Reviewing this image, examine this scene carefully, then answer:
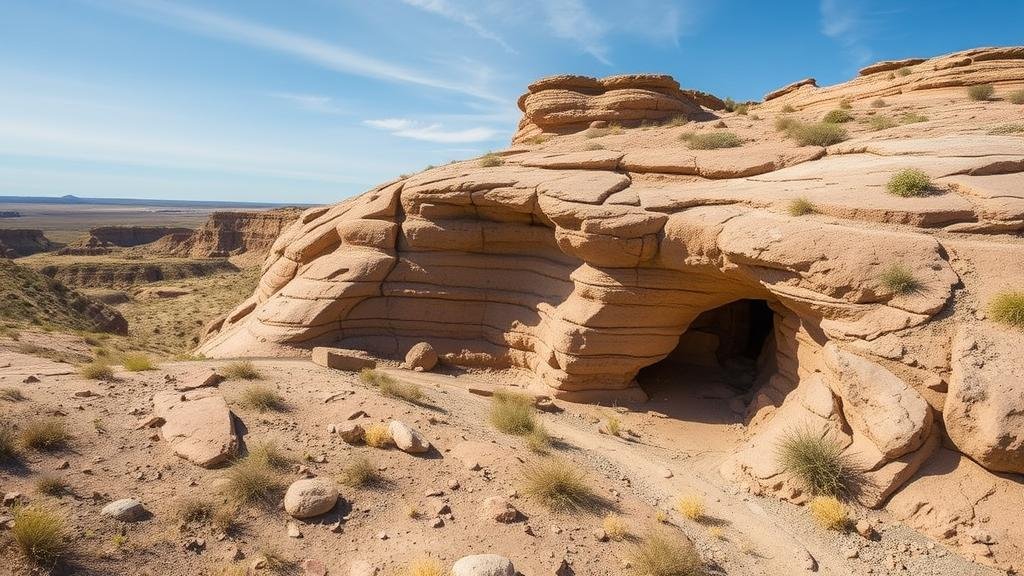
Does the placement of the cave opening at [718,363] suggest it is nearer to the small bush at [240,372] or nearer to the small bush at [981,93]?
the small bush at [240,372]

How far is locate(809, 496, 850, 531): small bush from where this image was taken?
24.9 feet

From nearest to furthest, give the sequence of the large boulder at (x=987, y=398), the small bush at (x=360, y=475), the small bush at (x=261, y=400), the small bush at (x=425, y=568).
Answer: the small bush at (x=425, y=568)
the large boulder at (x=987, y=398)
the small bush at (x=360, y=475)
the small bush at (x=261, y=400)

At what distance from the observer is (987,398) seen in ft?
23.7

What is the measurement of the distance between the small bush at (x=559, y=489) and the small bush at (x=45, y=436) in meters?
7.02

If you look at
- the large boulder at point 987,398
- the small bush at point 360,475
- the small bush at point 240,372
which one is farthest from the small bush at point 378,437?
the large boulder at point 987,398

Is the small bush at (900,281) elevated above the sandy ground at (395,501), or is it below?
above

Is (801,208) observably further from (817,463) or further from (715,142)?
(715,142)

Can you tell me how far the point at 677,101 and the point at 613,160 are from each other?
1034cm

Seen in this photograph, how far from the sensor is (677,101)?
23.1m

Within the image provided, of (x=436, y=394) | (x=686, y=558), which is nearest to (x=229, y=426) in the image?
(x=436, y=394)

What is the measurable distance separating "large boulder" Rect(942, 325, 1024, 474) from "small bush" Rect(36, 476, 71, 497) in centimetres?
1254

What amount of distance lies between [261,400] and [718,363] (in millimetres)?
13190

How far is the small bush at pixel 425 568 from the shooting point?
5.86 m

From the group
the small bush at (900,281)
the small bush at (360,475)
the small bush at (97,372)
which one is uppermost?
the small bush at (900,281)
